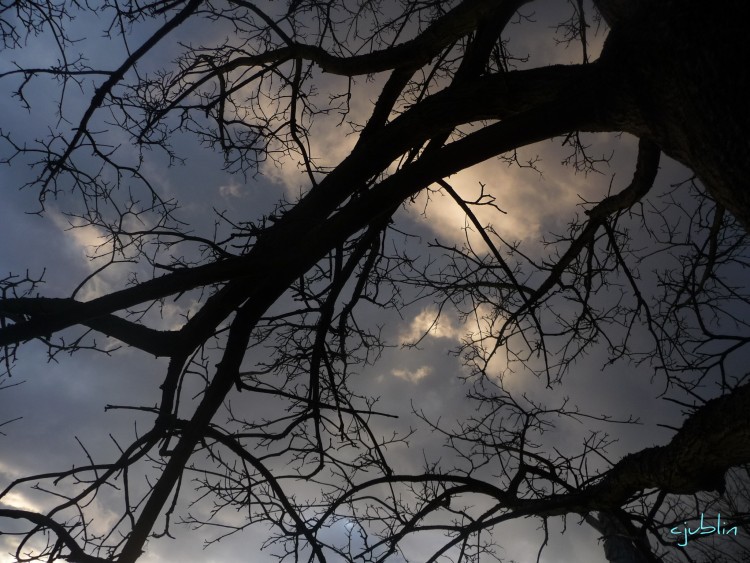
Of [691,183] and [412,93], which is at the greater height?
[412,93]

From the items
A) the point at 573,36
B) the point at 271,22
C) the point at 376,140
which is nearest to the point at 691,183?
the point at 573,36

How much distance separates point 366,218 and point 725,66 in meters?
1.35

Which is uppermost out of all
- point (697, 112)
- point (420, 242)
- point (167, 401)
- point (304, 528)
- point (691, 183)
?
point (420, 242)

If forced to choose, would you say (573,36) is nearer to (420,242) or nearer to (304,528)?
(420,242)

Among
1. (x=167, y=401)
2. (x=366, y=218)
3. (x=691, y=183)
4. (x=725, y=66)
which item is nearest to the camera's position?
(x=725, y=66)

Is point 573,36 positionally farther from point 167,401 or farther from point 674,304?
point 167,401

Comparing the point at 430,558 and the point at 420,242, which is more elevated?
the point at 420,242

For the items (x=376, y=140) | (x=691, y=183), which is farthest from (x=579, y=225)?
(x=376, y=140)

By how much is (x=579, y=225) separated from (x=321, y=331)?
8.46 feet

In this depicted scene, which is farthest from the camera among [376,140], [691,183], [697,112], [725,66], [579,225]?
[579,225]

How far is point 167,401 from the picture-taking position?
2736 mm

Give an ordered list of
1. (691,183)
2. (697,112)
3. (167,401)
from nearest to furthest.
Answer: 1. (697,112)
2. (167,401)
3. (691,183)

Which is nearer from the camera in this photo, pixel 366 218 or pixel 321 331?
pixel 366 218

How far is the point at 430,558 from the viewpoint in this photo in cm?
285
